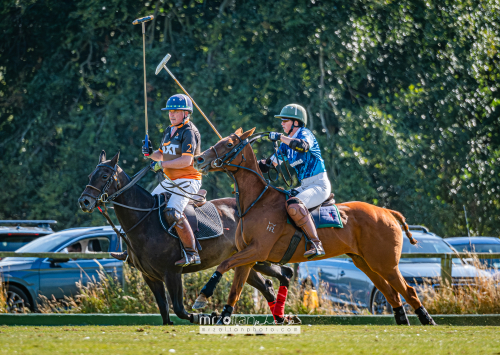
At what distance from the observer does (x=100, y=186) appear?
9.42 m

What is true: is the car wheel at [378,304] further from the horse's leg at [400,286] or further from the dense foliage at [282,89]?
the dense foliage at [282,89]

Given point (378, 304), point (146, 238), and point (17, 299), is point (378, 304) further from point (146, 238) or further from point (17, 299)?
point (17, 299)

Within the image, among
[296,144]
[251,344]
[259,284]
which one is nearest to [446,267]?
[259,284]

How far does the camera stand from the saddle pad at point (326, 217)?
897 centimetres

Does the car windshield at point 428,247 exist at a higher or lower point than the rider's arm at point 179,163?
lower

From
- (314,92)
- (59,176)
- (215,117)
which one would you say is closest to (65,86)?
(59,176)

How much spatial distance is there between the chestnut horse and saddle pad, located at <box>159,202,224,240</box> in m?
1.31

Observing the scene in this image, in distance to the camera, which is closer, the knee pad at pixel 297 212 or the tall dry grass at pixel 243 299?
the knee pad at pixel 297 212

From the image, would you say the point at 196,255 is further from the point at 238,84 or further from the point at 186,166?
the point at 238,84

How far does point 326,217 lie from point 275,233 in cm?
87

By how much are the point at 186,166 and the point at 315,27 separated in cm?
1112

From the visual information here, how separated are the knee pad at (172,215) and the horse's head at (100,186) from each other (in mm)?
795

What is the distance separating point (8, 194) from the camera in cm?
2048

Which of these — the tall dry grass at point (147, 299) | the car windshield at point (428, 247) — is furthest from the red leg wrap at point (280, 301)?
the car windshield at point (428, 247)
